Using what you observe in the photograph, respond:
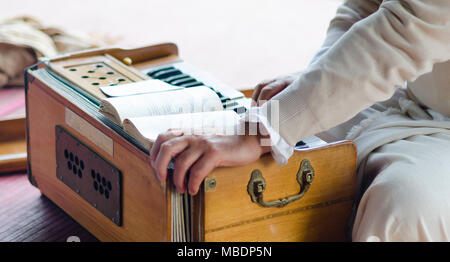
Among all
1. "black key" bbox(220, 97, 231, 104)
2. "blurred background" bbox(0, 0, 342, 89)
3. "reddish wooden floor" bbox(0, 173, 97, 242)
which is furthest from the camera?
"blurred background" bbox(0, 0, 342, 89)

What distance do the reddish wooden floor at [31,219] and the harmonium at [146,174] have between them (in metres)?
0.03

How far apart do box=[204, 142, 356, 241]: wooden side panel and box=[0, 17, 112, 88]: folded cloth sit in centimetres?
151

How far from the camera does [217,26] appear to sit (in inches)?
162

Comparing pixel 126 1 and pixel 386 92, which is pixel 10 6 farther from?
pixel 386 92

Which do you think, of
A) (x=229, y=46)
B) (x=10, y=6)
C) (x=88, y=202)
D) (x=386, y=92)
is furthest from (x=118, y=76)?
(x=10, y=6)

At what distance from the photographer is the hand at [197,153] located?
3.74 feet

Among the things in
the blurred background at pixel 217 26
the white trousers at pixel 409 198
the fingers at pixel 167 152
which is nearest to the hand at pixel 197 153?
the fingers at pixel 167 152

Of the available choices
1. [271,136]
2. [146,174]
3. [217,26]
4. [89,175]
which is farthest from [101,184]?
[217,26]

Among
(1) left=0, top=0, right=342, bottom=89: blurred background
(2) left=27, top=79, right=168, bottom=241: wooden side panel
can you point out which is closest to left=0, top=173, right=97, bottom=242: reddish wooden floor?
(2) left=27, top=79, right=168, bottom=241: wooden side panel

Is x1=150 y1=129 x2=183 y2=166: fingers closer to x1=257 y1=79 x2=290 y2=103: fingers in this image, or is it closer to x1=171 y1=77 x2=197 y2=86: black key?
x1=257 y1=79 x2=290 y2=103: fingers

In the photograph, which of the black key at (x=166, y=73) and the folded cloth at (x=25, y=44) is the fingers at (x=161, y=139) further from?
the folded cloth at (x=25, y=44)

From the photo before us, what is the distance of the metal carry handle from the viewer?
125 cm

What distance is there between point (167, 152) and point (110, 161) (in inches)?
13.4
